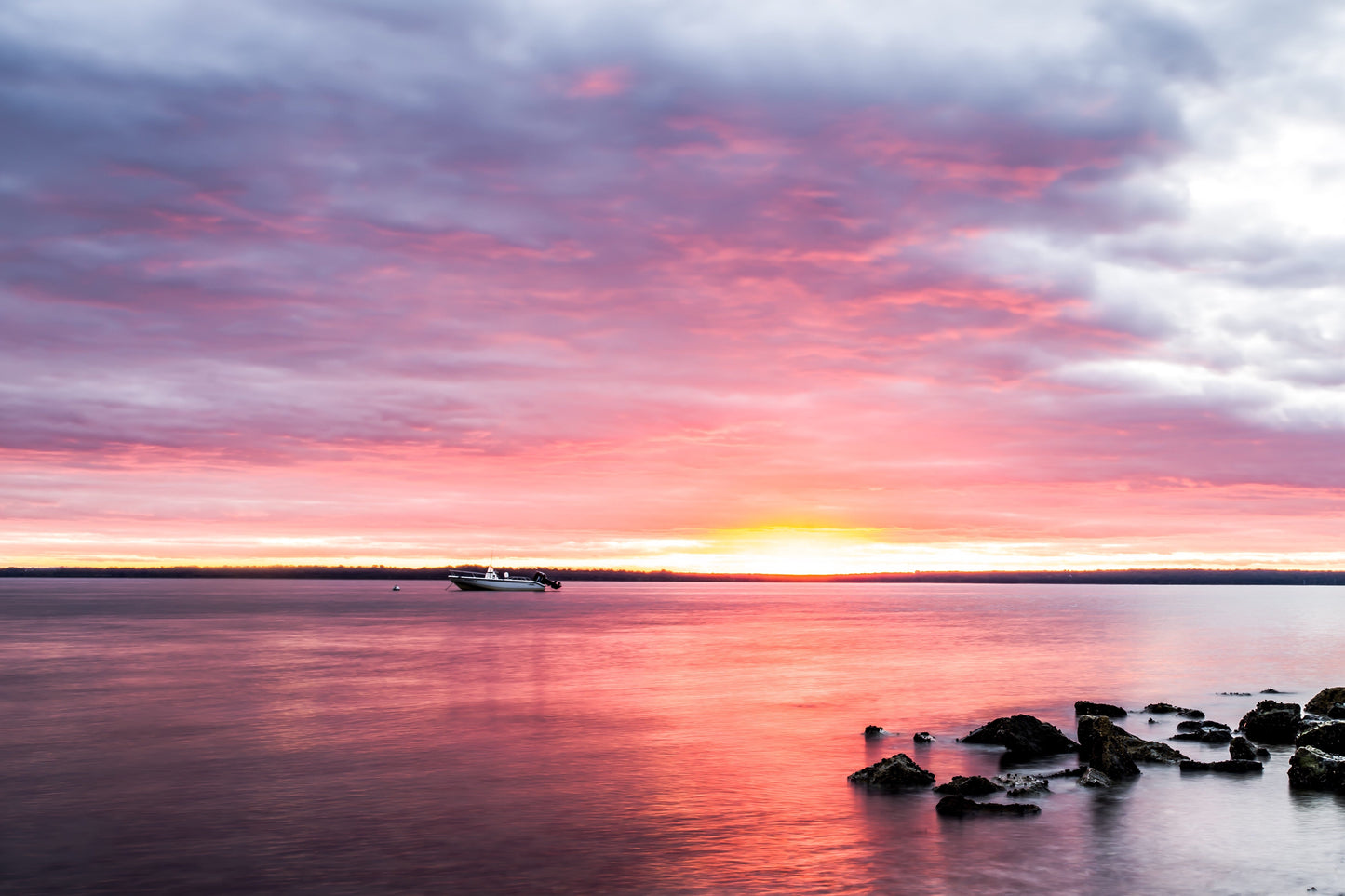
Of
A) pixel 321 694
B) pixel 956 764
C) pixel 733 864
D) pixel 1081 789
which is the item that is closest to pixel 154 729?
pixel 321 694

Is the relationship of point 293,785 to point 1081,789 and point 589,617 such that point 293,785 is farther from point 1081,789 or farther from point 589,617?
point 589,617

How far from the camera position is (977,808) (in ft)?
93.2

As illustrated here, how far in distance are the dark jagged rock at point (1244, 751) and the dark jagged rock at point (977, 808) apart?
12.3 metres

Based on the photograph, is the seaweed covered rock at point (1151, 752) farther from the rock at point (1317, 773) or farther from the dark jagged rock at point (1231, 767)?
the rock at point (1317, 773)

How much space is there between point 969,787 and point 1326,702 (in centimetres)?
2739

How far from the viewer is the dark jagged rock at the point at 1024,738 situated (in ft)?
124

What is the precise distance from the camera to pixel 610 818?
93.6ft

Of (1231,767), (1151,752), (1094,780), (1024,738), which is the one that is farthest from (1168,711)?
(1094,780)

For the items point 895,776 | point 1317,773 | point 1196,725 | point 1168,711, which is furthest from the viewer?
point 1168,711

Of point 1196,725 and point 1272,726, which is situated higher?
point 1272,726

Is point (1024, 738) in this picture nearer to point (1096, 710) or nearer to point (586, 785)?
point (1096, 710)

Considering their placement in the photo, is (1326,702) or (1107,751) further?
(1326,702)

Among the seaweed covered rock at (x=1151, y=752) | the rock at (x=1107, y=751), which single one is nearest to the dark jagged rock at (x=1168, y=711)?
the seaweed covered rock at (x=1151, y=752)

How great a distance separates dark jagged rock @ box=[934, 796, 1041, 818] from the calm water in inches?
24.6
